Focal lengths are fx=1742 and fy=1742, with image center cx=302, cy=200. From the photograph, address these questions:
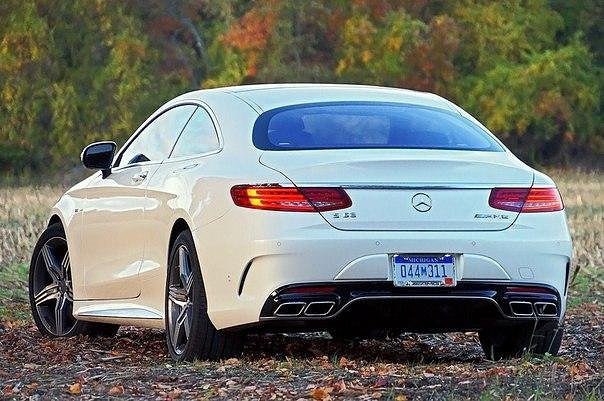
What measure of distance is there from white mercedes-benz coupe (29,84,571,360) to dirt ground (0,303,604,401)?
242mm

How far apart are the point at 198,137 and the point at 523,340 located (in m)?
1.98

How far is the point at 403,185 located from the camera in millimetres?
8008

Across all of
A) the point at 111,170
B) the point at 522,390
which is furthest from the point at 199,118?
the point at 522,390

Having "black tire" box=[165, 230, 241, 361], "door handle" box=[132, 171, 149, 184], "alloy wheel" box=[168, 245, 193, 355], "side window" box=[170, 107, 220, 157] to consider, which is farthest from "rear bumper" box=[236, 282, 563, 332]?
"door handle" box=[132, 171, 149, 184]

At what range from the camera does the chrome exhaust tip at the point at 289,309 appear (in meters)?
8.00

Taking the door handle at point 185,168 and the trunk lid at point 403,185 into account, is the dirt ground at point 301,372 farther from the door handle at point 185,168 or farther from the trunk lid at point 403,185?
the door handle at point 185,168

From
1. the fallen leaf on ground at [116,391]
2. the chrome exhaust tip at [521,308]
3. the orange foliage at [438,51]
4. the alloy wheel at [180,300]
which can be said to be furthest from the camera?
the orange foliage at [438,51]

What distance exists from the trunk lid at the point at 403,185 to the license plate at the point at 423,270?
137 millimetres

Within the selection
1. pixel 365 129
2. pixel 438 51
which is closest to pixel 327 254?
pixel 365 129

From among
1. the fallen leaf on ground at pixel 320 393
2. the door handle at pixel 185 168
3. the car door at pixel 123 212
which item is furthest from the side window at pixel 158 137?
the fallen leaf on ground at pixel 320 393

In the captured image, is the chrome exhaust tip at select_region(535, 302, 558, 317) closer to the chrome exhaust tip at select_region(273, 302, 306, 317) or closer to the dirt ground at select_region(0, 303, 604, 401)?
the dirt ground at select_region(0, 303, 604, 401)

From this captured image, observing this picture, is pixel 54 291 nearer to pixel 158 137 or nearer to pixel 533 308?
pixel 158 137

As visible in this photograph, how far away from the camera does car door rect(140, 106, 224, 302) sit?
27.7 ft

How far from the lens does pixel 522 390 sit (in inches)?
273
